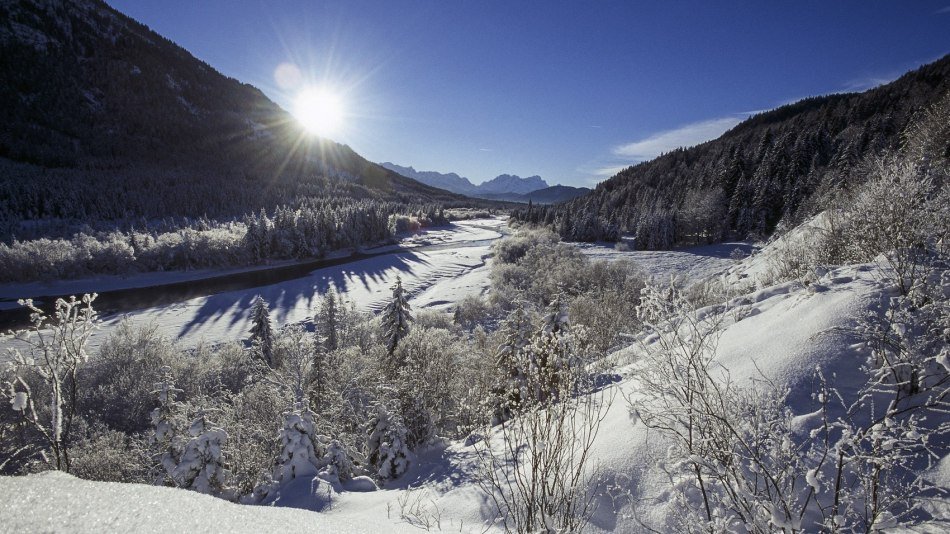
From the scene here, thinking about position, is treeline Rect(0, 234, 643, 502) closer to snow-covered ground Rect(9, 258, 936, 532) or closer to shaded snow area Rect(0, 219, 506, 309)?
snow-covered ground Rect(9, 258, 936, 532)

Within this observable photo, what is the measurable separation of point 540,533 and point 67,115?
181 metres

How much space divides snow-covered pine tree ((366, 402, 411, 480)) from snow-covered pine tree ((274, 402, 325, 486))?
1349 millimetres

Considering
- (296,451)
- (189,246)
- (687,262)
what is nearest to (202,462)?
(296,451)

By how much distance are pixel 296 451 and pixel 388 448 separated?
211 centimetres

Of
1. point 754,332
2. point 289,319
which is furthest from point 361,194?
point 754,332

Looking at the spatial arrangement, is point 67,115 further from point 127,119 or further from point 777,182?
point 777,182

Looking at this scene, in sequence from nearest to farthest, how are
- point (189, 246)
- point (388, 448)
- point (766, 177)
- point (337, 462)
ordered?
1. point (337, 462)
2. point (388, 448)
3. point (766, 177)
4. point (189, 246)

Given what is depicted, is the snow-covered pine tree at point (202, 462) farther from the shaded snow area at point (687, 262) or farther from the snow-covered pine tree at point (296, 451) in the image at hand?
the shaded snow area at point (687, 262)

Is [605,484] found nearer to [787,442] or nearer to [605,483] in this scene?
[605,483]

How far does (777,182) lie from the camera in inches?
1994

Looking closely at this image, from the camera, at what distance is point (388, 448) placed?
331 inches

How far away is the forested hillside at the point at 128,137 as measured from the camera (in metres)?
71.2

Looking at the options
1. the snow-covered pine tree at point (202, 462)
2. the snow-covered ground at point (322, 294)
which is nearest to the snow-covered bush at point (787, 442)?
the snow-covered pine tree at point (202, 462)

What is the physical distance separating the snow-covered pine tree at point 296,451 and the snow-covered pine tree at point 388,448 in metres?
1.35
